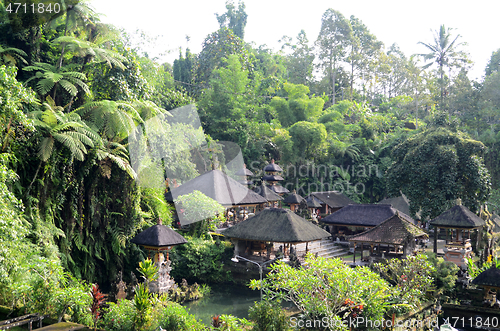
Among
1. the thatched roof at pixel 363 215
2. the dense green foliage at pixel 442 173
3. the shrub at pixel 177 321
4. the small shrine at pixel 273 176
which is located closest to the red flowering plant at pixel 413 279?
the shrub at pixel 177 321

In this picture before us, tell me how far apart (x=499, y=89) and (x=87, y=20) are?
36.2 metres

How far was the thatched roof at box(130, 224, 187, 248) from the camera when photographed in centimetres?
1485

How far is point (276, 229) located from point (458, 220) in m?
8.81

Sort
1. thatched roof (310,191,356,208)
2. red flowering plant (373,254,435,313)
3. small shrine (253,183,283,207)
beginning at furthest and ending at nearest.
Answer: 1. thatched roof (310,191,356,208)
2. small shrine (253,183,283,207)
3. red flowering plant (373,254,435,313)

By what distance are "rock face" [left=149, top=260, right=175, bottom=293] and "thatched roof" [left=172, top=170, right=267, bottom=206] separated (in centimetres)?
690

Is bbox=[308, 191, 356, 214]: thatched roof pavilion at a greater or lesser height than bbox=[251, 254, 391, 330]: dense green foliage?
greater

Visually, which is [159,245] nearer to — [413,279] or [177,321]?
[177,321]

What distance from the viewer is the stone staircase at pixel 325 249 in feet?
67.9

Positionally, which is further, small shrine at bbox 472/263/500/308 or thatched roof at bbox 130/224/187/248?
thatched roof at bbox 130/224/187/248

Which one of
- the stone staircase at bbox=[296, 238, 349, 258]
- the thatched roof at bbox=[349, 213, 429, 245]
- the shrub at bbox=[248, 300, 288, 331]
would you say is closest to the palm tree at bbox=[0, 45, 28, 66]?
the shrub at bbox=[248, 300, 288, 331]

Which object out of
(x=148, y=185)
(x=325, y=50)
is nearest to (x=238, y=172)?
(x=148, y=185)

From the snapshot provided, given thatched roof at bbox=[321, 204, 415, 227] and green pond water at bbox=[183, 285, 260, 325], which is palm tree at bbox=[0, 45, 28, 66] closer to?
green pond water at bbox=[183, 285, 260, 325]

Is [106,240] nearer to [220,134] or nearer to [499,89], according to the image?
[220,134]

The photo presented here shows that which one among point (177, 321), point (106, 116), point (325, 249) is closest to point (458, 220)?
point (325, 249)
